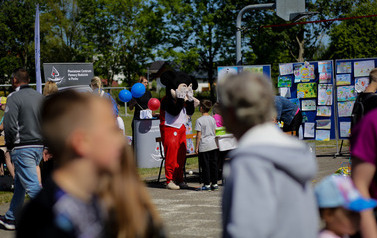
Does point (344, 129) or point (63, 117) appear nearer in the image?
point (63, 117)

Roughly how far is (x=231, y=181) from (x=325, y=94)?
12304 millimetres

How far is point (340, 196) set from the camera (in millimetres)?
2840

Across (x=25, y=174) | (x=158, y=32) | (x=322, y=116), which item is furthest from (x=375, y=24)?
(x=25, y=174)

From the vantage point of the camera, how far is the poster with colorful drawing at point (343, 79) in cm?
1411

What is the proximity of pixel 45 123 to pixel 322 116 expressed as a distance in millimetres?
12927

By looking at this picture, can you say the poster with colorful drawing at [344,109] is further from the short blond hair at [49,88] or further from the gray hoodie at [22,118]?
the gray hoodie at [22,118]

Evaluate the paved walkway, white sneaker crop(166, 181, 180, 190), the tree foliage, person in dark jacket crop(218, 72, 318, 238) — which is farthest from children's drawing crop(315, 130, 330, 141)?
the tree foliage

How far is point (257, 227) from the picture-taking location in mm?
2328

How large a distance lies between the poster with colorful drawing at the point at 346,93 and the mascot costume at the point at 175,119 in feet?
16.9

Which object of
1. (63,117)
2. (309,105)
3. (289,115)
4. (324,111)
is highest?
(63,117)

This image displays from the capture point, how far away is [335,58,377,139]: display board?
14.0m

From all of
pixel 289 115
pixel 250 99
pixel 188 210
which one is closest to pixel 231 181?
A: pixel 250 99

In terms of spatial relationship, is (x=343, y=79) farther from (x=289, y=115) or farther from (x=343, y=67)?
(x=289, y=115)

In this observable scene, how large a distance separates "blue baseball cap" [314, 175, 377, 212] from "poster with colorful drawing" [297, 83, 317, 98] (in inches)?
459
